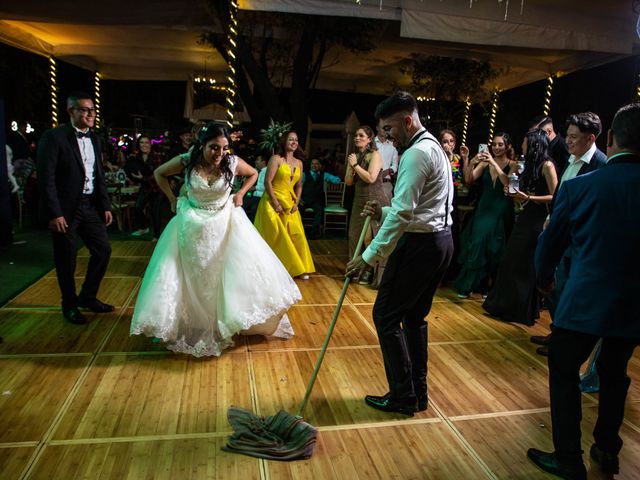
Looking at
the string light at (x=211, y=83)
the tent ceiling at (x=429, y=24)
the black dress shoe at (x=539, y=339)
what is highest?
the string light at (x=211, y=83)

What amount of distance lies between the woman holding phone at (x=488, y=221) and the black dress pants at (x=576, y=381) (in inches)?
119

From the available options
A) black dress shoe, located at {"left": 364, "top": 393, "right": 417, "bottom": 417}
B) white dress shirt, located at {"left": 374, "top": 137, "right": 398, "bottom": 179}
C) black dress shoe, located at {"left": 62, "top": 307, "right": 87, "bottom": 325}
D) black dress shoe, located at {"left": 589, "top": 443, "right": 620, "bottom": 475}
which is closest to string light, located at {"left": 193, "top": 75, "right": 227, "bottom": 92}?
white dress shirt, located at {"left": 374, "top": 137, "right": 398, "bottom": 179}

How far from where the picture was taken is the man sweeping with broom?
8.10 feet

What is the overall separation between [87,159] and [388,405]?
3.25 metres

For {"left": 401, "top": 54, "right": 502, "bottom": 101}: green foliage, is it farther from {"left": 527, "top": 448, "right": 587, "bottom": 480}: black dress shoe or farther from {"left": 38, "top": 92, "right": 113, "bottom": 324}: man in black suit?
{"left": 527, "top": 448, "right": 587, "bottom": 480}: black dress shoe

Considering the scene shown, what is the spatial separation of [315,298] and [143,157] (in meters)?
4.80

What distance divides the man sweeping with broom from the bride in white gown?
47.5 inches

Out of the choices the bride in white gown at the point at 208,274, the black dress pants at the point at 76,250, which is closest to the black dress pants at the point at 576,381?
the bride in white gown at the point at 208,274

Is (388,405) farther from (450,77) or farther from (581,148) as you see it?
(450,77)

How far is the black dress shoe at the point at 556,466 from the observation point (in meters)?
2.21

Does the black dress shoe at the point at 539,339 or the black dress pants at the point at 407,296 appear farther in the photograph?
the black dress shoe at the point at 539,339

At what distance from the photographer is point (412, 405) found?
2871mm

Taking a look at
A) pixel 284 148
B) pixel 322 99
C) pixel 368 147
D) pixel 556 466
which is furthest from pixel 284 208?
pixel 322 99

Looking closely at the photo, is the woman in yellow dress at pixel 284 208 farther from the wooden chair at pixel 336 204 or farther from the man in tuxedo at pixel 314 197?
the wooden chair at pixel 336 204
